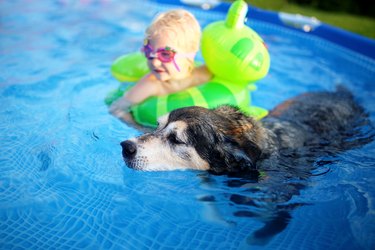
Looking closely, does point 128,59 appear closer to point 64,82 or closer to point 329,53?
point 64,82

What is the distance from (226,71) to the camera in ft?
17.0

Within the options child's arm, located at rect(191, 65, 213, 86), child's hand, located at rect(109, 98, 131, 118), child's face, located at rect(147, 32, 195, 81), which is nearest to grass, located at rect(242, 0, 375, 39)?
child's arm, located at rect(191, 65, 213, 86)

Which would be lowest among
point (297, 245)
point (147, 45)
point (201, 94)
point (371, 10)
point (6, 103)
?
point (6, 103)

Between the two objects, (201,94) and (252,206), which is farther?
(201,94)

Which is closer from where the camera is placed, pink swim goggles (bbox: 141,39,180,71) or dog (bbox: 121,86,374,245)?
dog (bbox: 121,86,374,245)

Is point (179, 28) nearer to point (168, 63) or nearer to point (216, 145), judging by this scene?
point (168, 63)

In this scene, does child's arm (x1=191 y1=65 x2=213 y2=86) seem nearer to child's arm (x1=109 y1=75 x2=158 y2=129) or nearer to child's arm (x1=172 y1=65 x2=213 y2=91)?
child's arm (x1=172 y1=65 x2=213 y2=91)

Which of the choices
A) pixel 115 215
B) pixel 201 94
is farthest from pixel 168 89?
pixel 115 215

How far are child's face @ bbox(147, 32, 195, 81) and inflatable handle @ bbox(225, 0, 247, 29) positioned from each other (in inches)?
28.1

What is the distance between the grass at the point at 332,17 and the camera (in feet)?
36.5

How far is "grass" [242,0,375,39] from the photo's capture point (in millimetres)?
11113

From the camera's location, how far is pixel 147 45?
16.7 ft

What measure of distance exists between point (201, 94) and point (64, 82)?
113 inches

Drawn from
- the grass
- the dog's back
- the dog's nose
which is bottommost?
the dog's nose
